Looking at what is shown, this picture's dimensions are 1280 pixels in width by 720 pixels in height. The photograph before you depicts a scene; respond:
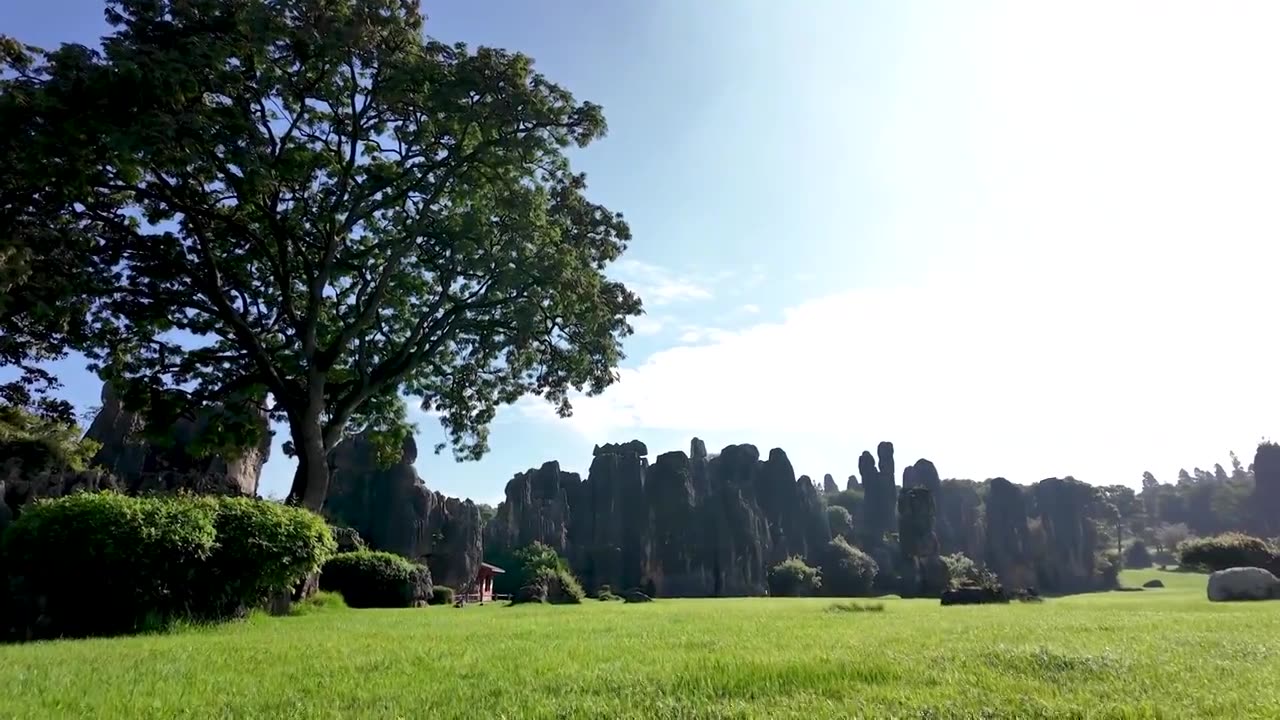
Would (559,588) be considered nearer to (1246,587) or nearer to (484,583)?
(1246,587)

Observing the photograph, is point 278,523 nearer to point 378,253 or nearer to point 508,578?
point 378,253

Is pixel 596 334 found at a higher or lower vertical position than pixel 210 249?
lower

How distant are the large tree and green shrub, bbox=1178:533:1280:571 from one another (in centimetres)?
4134

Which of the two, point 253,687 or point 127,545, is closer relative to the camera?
point 253,687

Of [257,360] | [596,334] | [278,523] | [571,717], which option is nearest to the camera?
[571,717]

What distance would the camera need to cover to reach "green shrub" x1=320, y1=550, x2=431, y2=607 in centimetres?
2362

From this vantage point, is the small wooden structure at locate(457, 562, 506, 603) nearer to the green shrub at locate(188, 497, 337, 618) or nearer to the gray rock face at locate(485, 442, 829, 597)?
the gray rock face at locate(485, 442, 829, 597)

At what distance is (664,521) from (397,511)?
27305 mm

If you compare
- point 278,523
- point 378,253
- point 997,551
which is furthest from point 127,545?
point 997,551

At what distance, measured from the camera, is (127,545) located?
36.5ft

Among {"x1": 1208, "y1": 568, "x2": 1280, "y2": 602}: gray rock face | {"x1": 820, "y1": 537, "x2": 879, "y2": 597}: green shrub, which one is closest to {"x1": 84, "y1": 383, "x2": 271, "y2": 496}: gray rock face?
{"x1": 1208, "y1": 568, "x2": 1280, "y2": 602}: gray rock face

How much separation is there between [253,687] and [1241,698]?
25.1 feet

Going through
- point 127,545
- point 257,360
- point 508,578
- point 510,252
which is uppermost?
point 510,252

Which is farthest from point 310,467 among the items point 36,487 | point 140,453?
point 140,453
